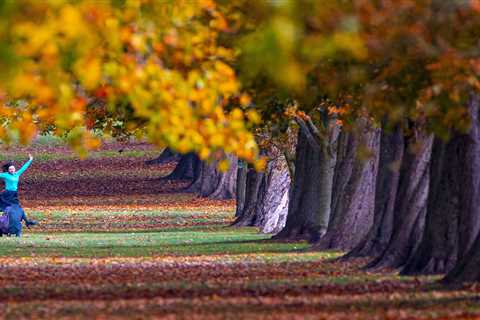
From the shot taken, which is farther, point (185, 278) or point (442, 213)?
point (185, 278)

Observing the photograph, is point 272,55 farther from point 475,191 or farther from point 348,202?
point 348,202

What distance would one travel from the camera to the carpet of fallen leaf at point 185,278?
16047 mm

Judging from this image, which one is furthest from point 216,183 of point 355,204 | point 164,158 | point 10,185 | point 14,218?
point 355,204

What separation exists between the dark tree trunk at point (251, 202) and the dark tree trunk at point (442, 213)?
68.3 feet

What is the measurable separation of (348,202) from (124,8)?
685 inches

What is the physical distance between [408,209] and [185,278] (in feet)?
13.1

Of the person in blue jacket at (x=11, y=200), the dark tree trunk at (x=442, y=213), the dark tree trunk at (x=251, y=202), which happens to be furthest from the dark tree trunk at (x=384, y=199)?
the dark tree trunk at (x=251, y=202)

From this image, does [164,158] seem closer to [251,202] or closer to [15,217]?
[251,202]

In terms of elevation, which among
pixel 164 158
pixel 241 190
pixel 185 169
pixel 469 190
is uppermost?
pixel 164 158

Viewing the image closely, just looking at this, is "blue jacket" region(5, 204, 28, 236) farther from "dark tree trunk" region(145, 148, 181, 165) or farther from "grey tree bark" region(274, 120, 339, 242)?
"dark tree trunk" region(145, 148, 181, 165)

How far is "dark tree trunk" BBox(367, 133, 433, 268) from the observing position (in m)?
23.0

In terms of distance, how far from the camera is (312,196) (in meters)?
33.6

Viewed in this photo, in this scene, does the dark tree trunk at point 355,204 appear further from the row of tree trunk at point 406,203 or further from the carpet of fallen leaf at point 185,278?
the carpet of fallen leaf at point 185,278

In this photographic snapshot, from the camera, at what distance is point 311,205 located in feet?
110
